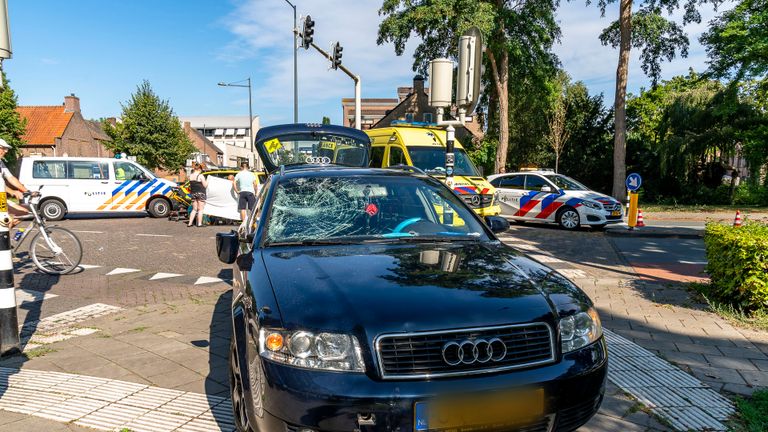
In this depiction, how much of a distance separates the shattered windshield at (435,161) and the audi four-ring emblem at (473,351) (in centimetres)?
1014

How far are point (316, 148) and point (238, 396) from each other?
933cm

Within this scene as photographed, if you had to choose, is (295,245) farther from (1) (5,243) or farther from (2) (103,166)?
(2) (103,166)

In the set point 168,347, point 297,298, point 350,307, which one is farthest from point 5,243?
point 350,307

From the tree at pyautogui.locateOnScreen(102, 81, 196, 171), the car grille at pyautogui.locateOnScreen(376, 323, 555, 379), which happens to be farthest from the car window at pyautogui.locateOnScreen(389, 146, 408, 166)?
the tree at pyautogui.locateOnScreen(102, 81, 196, 171)

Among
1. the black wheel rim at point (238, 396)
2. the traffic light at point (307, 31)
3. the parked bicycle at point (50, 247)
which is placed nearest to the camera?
the black wheel rim at point (238, 396)

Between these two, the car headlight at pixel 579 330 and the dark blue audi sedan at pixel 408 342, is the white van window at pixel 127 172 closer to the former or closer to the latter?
the dark blue audi sedan at pixel 408 342

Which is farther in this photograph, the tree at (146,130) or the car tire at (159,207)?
the tree at (146,130)

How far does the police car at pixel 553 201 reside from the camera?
14016 mm

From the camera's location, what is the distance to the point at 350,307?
2.27 metres

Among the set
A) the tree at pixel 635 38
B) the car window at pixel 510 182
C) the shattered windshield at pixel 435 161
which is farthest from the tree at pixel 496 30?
the shattered windshield at pixel 435 161

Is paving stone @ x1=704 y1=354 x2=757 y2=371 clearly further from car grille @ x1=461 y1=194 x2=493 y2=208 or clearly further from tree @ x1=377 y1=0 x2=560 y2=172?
tree @ x1=377 y1=0 x2=560 y2=172

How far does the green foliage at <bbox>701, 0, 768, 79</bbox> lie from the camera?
1658cm

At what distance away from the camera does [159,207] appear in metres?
16.6

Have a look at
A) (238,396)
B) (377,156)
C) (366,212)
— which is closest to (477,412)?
(238,396)
